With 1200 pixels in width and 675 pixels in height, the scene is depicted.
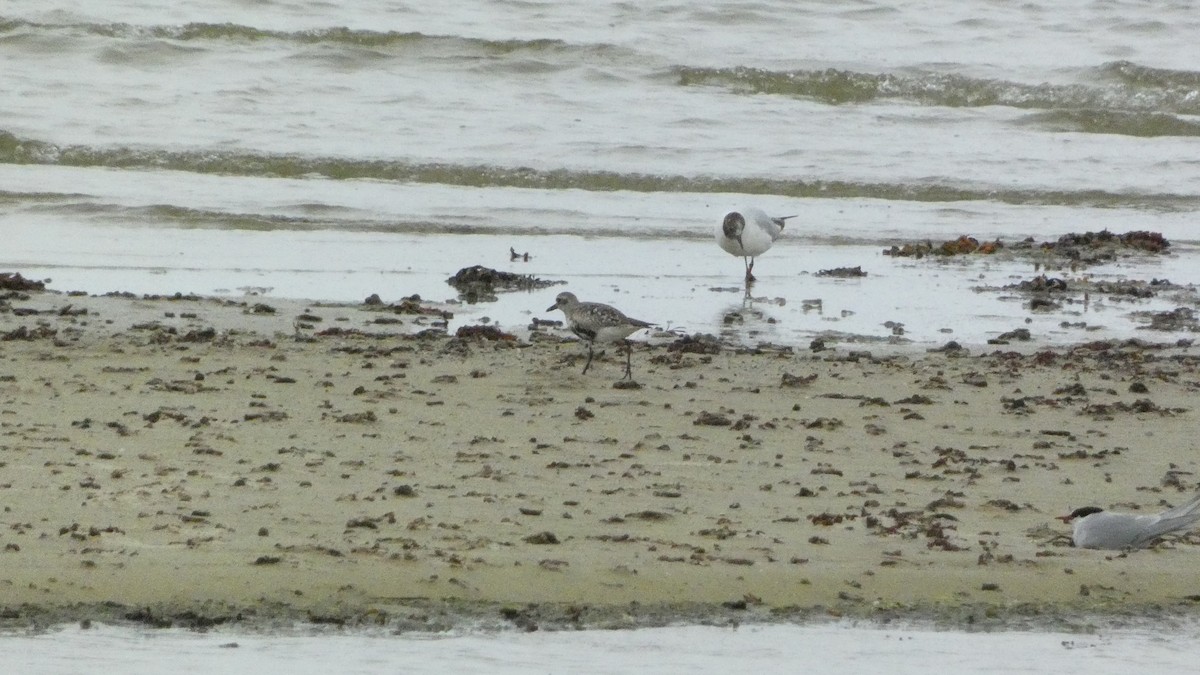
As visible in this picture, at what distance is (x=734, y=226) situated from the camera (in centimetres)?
1016

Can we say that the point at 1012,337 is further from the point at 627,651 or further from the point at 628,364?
the point at 627,651

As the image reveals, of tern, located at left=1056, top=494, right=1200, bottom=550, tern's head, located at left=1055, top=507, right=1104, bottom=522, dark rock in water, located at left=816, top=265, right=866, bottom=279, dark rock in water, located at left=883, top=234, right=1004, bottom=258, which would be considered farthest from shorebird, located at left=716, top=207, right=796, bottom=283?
tern, located at left=1056, top=494, right=1200, bottom=550

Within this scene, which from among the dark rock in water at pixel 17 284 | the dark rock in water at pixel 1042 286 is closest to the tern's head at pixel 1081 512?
the dark rock in water at pixel 1042 286

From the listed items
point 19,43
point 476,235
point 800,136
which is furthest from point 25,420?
point 19,43

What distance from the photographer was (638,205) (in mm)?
13461

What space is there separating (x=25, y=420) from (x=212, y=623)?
74.6 inches

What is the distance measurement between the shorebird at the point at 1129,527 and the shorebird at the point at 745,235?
5.44 m

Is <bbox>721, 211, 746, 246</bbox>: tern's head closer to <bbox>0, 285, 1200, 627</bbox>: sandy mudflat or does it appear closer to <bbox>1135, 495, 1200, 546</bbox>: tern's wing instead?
<bbox>0, 285, 1200, 627</bbox>: sandy mudflat

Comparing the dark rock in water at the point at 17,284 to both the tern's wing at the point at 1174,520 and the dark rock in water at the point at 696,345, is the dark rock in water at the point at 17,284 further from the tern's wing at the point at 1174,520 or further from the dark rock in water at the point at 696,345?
the tern's wing at the point at 1174,520

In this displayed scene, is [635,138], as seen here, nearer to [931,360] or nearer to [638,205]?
[638,205]

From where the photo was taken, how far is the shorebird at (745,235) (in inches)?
400

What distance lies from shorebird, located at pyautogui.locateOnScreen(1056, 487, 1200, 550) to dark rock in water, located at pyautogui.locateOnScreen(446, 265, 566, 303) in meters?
Answer: 4.86

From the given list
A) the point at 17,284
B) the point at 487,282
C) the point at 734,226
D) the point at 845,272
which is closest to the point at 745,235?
the point at 734,226

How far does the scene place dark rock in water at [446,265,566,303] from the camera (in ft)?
30.3
